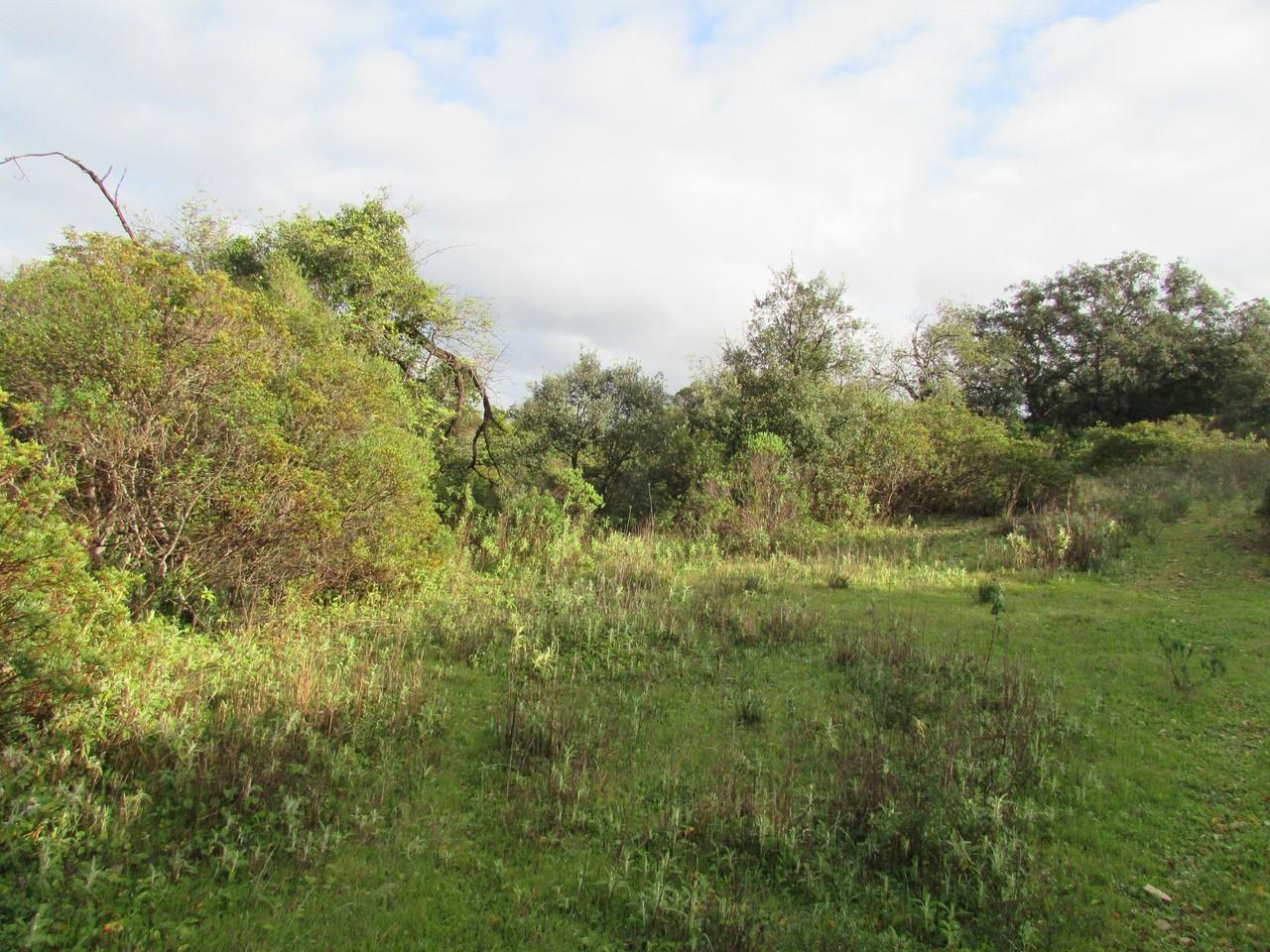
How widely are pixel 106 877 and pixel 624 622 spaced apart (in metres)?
4.66

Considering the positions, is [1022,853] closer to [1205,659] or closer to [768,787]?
[768,787]

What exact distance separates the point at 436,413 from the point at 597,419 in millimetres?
5979

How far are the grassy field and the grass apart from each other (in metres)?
0.02

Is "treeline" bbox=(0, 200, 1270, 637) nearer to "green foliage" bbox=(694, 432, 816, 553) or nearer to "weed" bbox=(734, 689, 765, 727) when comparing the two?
"green foliage" bbox=(694, 432, 816, 553)

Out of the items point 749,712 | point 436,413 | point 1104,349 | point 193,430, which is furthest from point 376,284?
point 1104,349

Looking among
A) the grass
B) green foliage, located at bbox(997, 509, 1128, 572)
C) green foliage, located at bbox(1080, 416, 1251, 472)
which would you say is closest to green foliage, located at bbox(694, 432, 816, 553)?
green foliage, located at bbox(997, 509, 1128, 572)

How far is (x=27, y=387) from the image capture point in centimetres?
530

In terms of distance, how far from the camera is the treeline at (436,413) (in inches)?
221

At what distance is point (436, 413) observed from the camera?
43.0 feet

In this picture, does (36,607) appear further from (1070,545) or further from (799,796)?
(1070,545)

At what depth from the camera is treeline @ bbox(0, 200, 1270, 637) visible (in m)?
5.62

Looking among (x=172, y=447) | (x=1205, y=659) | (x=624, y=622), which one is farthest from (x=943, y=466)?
(x=172, y=447)

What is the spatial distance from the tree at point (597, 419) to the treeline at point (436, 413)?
7 cm

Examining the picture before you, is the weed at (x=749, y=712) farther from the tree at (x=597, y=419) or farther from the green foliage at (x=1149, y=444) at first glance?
the green foliage at (x=1149, y=444)
